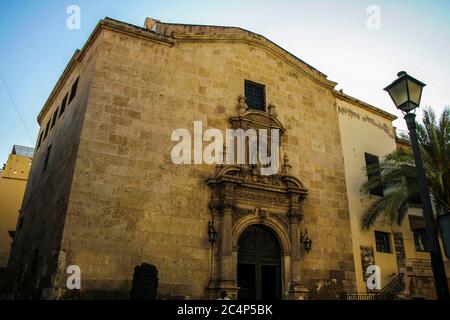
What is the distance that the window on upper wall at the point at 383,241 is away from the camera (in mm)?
14793

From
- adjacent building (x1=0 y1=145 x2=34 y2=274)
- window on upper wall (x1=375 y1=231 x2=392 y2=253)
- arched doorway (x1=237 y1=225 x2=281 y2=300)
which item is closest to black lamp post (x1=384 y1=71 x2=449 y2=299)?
→ arched doorway (x1=237 y1=225 x2=281 y2=300)

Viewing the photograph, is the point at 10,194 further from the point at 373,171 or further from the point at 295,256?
the point at 373,171

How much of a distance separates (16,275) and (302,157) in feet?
36.6

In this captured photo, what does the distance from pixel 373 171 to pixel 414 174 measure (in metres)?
1.67

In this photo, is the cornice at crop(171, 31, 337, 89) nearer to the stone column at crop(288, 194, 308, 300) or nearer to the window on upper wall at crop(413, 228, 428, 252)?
the stone column at crop(288, 194, 308, 300)

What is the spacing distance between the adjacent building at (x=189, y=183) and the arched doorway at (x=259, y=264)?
0.04m

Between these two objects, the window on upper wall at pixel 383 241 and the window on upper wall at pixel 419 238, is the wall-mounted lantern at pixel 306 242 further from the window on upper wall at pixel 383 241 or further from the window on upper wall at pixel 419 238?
the window on upper wall at pixel 419 238

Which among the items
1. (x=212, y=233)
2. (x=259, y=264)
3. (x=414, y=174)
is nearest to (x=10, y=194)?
(x=212, y=233)

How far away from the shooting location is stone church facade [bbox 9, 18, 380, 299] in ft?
31.8

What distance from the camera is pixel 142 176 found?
34.6 feet

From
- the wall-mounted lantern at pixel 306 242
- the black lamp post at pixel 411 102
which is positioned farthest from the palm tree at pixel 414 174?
the black lamp post at pixel 411 102

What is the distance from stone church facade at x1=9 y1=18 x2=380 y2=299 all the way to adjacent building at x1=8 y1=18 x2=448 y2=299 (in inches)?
1.6
